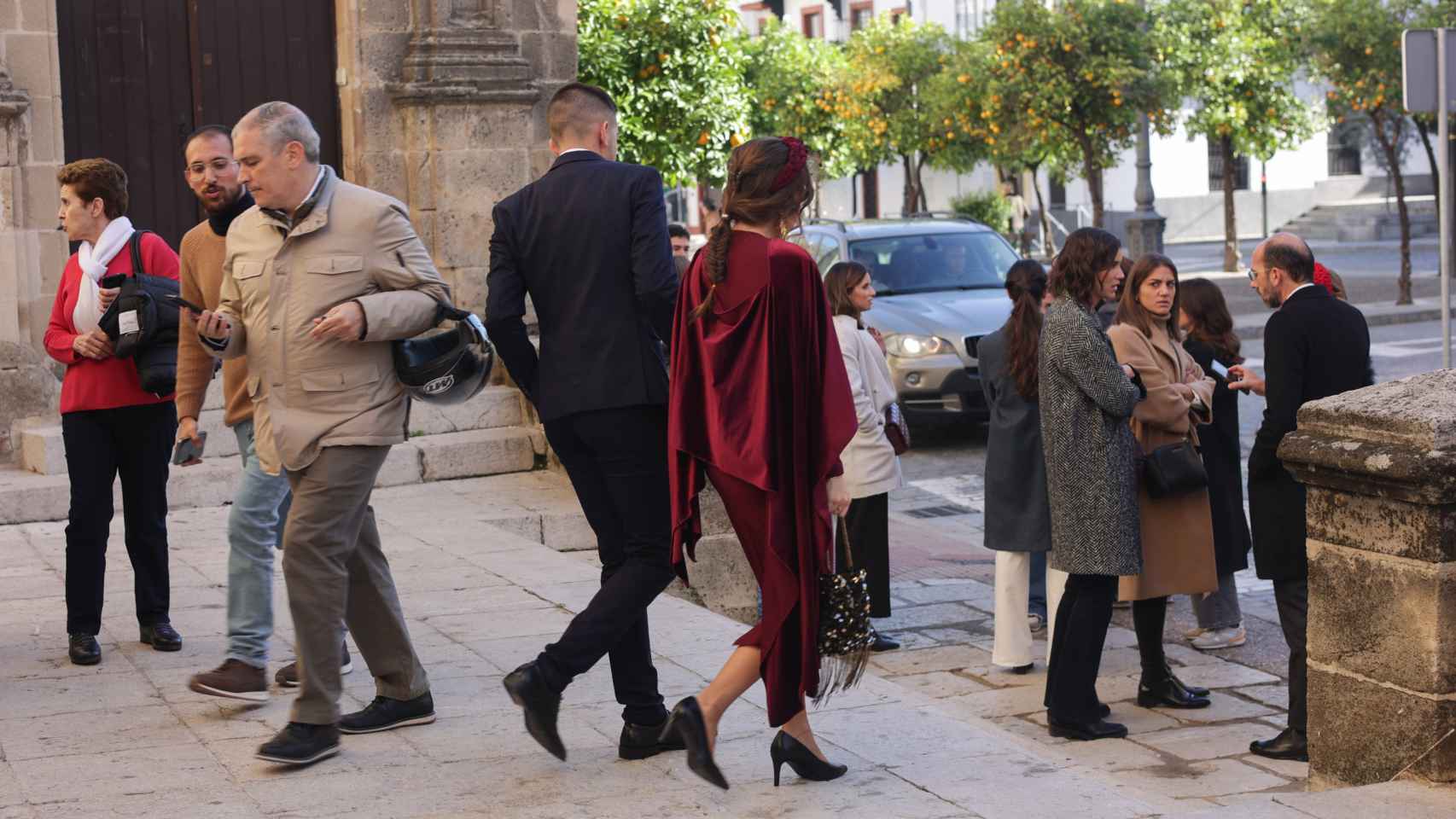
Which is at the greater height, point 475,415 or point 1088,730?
point 475,415

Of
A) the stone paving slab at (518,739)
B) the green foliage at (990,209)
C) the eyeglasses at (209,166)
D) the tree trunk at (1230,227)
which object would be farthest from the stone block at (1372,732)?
the green foliage at (990,209)

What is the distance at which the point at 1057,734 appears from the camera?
626 cm

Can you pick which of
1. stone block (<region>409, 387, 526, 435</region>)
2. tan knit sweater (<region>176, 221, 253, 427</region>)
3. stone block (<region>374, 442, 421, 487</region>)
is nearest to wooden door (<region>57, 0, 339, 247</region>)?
stone block (<region>409, 387, 526, 435</region>)

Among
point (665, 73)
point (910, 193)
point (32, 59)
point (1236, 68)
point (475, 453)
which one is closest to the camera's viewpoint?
point (32, 59)

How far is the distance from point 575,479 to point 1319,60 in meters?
24.2

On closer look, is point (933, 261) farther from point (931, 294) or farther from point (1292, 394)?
point (1292, 394)

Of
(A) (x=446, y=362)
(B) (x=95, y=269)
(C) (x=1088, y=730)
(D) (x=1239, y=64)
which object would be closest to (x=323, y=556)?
(A) (x=446, y=362)

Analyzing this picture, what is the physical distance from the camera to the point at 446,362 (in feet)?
16.4

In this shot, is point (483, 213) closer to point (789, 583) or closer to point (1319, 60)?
point (789, 583)

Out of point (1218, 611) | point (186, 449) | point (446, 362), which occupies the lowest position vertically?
point (1218, 611)

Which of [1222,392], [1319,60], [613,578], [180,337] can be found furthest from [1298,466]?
[1319,60]

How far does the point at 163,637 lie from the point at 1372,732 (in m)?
4.01

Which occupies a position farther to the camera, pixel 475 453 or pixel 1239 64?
pixel 1239 64

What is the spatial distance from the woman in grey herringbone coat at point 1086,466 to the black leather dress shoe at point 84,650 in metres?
3.30
